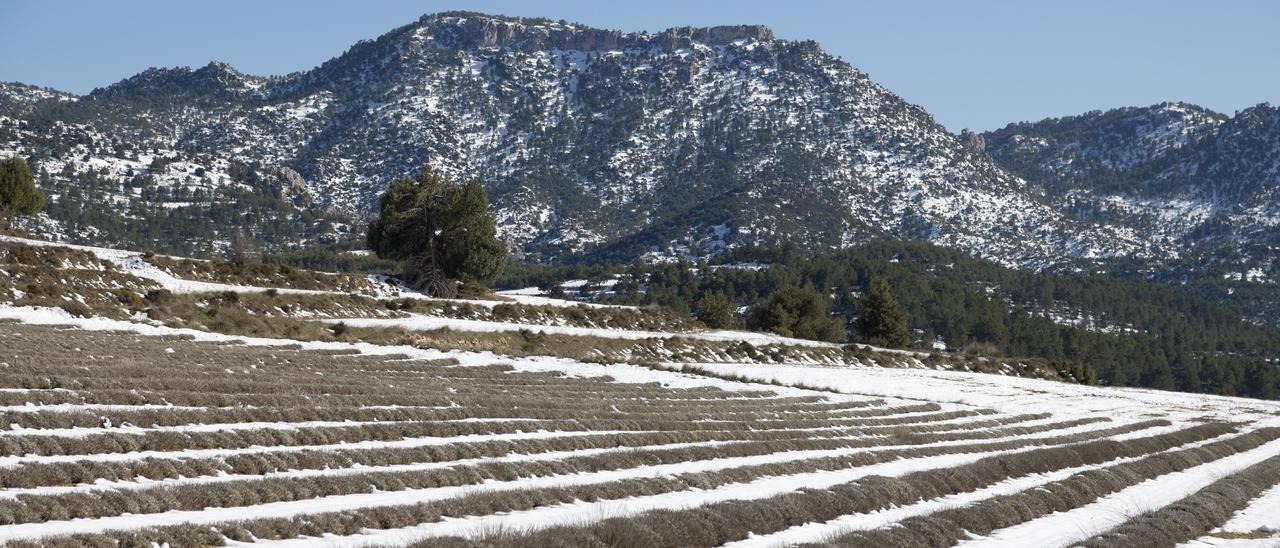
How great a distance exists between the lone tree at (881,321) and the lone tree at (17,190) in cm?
6893

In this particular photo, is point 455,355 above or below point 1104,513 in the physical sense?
below

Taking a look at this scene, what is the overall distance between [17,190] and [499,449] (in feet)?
252

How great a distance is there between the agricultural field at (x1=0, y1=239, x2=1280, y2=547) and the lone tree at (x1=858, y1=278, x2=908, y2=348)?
156 ft

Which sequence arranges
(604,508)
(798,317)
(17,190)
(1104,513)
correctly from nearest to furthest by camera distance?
1. (604,508)
2. (1104,513)
3. (17,190)
4. (798,317)

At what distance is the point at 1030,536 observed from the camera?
59.4ft

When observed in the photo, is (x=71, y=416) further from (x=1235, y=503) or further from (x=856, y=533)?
(x=1235, y=503)

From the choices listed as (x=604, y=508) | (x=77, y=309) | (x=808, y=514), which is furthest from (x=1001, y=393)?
(x=604, y=508)

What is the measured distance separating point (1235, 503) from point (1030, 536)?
23.7 feet

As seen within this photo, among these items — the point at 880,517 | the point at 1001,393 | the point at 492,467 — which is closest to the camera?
the point at 880,517

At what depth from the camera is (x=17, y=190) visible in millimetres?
85625

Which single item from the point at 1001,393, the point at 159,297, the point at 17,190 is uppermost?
the point at 17,190

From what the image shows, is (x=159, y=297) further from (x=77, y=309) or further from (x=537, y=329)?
(x=537, y=329)

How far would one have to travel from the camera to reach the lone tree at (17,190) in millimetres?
84812

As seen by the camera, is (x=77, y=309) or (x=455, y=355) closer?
(x=77, y=309)
